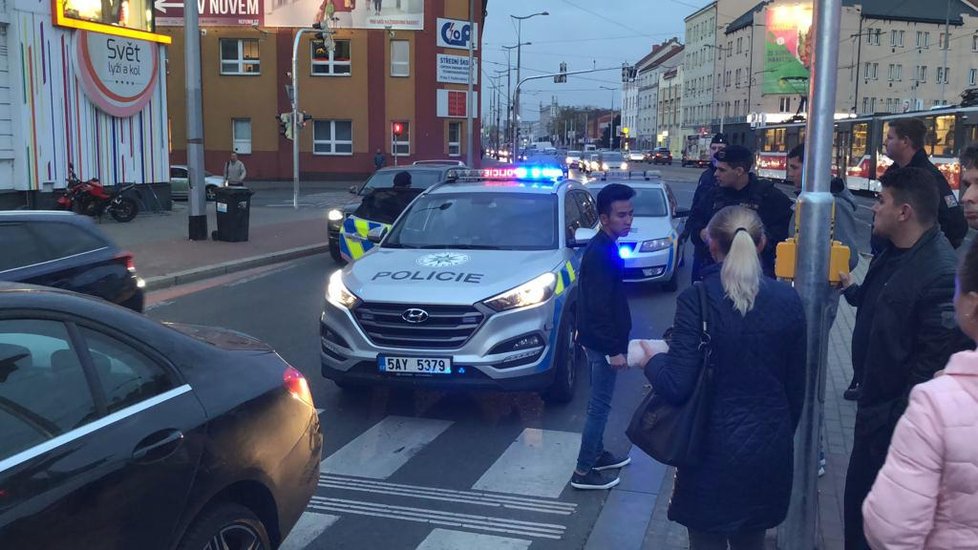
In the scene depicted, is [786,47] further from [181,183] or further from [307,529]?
[307,529]

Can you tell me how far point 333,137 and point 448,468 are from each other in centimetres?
3930

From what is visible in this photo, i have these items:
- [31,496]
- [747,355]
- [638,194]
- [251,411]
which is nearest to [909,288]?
[747,355]

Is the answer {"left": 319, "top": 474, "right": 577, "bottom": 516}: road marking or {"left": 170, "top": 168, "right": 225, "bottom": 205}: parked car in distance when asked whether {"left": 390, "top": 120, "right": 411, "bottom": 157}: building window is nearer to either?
{"left": 170, "top": 168, "right": 225, "bottom": 205}: parked car in distance

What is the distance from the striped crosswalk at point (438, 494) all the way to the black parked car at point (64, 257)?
8.72ft

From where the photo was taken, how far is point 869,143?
34469 millimetres

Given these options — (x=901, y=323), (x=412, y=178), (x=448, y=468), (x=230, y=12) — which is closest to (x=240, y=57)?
(x=230, y=12)

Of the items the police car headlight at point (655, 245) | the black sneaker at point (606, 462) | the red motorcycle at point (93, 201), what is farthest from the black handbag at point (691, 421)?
the red motorcycle at point (93, 201)

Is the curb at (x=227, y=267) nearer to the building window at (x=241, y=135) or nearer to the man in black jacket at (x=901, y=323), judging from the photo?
the man in black jacket at (x=901, y=323)

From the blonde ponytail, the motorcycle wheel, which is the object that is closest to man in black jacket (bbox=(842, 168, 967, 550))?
the blonde ponytail

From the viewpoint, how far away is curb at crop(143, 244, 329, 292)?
1258 centimetres

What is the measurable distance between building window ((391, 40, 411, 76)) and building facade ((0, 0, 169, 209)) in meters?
20.3

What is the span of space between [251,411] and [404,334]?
2746 millimetres

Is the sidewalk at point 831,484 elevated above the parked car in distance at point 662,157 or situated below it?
below

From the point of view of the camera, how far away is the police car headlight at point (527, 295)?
20.1ft
